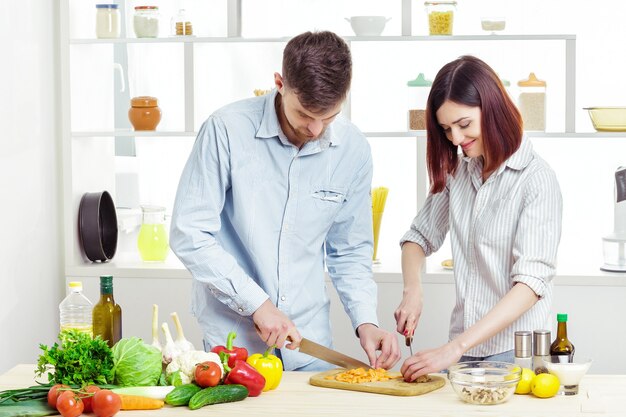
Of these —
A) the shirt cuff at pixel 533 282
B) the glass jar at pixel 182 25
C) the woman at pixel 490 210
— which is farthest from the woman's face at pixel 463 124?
the glass jar at pixel 182 25

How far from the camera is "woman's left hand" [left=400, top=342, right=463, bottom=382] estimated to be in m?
2.26

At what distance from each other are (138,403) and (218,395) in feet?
0.59

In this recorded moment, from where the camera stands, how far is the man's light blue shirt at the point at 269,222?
2.45m

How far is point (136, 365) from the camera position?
7.08 feet

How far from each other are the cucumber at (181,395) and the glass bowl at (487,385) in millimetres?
595

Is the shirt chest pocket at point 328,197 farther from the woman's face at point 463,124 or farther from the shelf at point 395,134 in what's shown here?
the shelf at point 395,134

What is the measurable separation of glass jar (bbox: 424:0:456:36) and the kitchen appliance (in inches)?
35.3

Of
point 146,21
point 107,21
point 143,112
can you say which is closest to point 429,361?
point 143,112

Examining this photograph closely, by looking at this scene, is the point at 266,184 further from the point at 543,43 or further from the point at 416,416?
the point at 543,43

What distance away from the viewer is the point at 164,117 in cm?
432

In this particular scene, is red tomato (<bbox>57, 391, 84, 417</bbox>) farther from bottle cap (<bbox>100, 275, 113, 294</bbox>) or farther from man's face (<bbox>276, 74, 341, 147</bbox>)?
man's face (<bbox>276, 74, 341, 147</bbox>)

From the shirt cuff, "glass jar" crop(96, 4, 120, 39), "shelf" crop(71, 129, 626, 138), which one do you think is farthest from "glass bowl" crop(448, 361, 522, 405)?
"glass jar" crop(96, 4, 120, 39)

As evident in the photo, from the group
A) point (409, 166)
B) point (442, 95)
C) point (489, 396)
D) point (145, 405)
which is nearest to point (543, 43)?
point (409, 166)

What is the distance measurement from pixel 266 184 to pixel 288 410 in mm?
690
